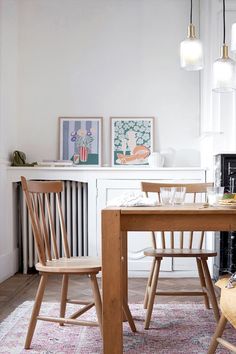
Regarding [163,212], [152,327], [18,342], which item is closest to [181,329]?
[152,327]

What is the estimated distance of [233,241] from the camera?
4293 mm

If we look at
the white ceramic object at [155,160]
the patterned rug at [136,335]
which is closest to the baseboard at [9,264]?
the patterned rug at [136,335]

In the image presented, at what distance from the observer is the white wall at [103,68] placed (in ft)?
17.4

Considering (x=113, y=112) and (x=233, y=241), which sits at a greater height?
(x=113, y=112)

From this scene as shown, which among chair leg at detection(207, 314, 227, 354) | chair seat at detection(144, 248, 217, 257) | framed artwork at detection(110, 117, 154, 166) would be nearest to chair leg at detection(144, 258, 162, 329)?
chair seat at detection(144, 248, 217, 257)

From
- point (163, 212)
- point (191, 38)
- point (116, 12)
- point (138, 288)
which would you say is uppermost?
point (116, 12)

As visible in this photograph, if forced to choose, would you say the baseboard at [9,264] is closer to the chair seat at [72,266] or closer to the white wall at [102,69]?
the white wall at [102,69]

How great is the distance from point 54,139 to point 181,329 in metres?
2.81

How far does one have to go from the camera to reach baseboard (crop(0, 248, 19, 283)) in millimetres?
4594

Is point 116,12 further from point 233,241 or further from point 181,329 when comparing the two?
point 181,329

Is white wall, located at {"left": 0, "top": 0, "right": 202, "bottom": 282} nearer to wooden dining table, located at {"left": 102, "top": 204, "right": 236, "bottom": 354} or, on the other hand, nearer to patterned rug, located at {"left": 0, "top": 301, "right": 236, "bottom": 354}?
patterned rug, located at {"left": 0, "top": 301, "right": 236, "bottom": 354}

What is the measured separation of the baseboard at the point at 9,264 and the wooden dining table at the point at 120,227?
2.57m

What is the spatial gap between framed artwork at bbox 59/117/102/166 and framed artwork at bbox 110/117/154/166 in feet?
0.52

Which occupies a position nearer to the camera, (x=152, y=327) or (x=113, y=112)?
(x=152, y=327)
